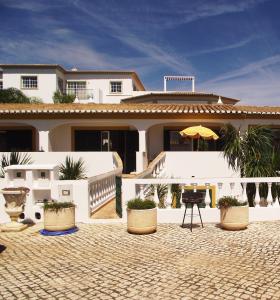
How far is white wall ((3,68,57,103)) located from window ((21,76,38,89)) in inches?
13.7

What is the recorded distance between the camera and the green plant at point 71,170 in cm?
1553

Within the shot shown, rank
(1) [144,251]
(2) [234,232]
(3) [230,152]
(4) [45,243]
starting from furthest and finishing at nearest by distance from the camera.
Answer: (3) [230,152] < (2) [234,232] < (4) [45,243] < (1) [144,251]

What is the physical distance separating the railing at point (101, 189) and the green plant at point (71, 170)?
83.8 inches

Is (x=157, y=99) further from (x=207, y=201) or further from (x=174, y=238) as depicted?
(x=174, y=238)

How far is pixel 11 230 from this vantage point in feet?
30.6

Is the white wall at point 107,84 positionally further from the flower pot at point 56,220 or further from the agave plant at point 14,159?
the flower pot at point 56,220

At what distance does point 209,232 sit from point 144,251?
231 centimetres

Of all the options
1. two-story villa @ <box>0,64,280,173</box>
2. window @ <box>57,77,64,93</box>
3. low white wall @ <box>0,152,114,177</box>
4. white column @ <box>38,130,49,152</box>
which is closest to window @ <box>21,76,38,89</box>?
window @ <box>57,77,64,93</box>

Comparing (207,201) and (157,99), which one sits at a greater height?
(157,99)

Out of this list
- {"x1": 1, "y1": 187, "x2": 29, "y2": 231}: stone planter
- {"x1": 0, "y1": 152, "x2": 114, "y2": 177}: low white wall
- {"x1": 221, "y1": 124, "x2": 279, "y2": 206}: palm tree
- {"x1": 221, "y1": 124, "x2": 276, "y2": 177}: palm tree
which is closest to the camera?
{"x1": 1, "y1": 187, "x2": 29, "y2": 231}: stone planter

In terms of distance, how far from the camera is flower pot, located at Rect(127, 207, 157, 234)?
8688 mm

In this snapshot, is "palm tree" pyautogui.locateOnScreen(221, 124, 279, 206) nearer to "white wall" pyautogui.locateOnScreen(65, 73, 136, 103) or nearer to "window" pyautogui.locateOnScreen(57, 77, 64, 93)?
"white wall" pyautogui.locateOnScreen(65, 73, 136, 103)

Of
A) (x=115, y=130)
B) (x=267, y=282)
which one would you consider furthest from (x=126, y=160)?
(x=267, y=282)

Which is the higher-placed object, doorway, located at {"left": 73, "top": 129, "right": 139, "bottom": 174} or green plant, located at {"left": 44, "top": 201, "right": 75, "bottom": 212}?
doorway, located at {"left": 73, "top": 129, "right": 139, "bottom": 174}
